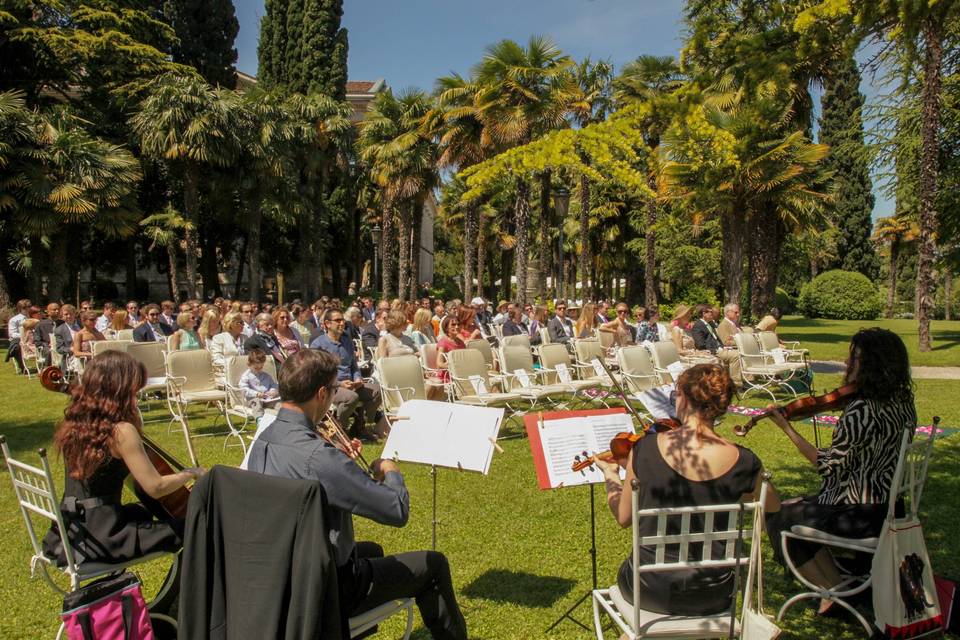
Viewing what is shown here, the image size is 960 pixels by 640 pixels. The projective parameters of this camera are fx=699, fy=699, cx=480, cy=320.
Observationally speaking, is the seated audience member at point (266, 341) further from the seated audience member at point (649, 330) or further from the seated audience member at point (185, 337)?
the seated audience member at point (649, 330)

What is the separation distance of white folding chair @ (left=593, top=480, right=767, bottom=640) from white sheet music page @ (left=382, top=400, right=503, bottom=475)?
3.52 ft

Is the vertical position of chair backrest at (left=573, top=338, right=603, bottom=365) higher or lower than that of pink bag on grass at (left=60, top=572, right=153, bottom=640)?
higher

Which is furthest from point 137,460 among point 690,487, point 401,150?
point 401,150

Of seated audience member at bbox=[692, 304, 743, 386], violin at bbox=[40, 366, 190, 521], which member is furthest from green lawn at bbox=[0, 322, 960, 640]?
seated audience member at bbox=[692, 304, 743, 386]

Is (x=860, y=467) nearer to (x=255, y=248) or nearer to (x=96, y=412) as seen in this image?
(x=96, y=412)

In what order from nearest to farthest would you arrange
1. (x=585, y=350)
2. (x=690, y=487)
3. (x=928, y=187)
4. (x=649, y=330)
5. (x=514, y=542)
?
(x=690, y=487)
(x=514, y=542)
(x=585, y=350)
(x=649, y=330)
(x=928, y=187)

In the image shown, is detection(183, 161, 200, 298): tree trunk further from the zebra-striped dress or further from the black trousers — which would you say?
the zebra-striped dress

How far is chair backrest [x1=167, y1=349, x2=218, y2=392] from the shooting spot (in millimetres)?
9234

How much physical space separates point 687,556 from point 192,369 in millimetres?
8076

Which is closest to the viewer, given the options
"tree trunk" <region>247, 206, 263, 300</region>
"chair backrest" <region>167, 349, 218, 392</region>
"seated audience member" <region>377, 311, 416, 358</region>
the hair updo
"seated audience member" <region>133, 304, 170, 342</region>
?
the hair updo

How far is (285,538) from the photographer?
8.33 ft

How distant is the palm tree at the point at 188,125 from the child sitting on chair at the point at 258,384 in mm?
17820

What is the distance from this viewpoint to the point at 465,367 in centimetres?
952

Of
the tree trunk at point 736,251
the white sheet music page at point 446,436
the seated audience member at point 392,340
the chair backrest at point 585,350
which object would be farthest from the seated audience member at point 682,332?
the white sheet music page at point 446,436
